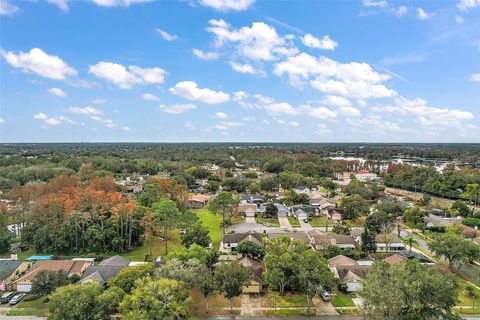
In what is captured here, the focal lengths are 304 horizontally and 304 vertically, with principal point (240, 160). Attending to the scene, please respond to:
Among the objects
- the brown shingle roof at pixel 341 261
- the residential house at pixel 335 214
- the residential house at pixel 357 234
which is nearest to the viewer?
the brown shingle roof at pixel 341 261

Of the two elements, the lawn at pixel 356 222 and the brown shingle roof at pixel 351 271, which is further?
the lawn at pixel 356 222

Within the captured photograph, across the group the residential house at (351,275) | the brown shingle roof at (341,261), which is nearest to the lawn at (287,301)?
the residential house at (351,275)

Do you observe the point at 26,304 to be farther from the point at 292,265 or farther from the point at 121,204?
the point at 292,265

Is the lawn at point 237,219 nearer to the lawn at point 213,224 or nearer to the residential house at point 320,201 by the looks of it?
the lawn at point 213,224

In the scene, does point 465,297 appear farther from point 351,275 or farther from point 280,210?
point 280,210

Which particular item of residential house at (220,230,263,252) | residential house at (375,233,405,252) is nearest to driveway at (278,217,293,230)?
residential house at (220,230,263,252)

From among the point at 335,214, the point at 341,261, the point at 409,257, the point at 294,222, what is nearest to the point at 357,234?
the point at 409,257
